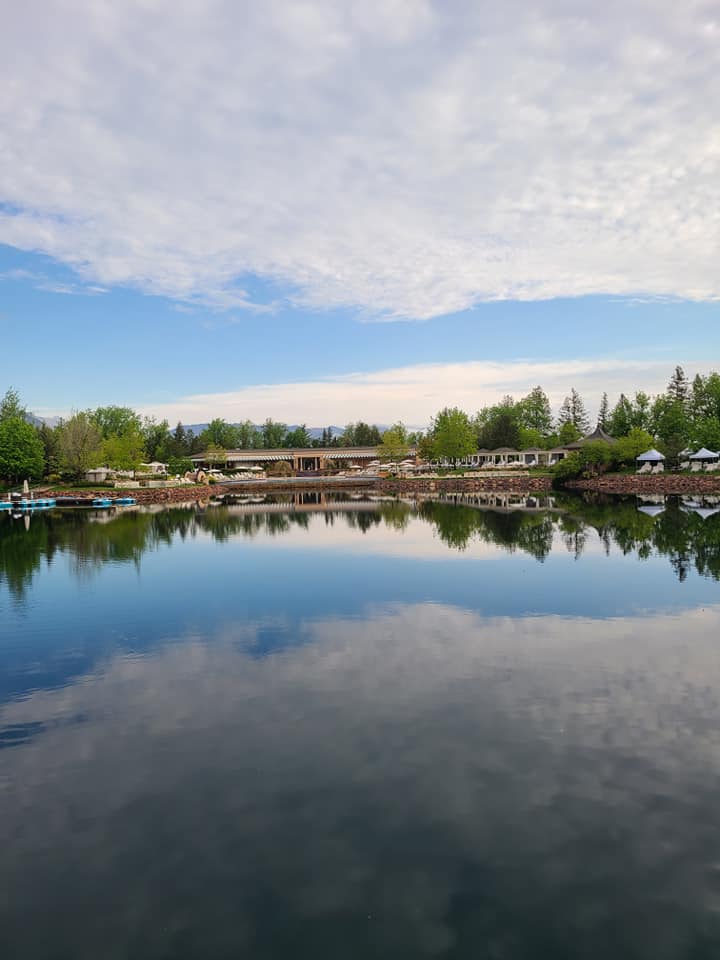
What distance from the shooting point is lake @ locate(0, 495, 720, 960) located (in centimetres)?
525

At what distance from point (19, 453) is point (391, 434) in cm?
5183

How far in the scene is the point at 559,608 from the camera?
14875mm

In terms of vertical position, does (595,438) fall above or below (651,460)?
above

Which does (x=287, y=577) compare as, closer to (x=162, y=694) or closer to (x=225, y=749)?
(x=162, y=694)

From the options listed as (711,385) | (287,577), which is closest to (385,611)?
(287,577)

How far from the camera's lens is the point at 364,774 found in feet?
24.6

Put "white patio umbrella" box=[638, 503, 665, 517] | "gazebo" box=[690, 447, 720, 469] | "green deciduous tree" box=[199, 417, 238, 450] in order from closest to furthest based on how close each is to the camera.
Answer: "white patio umbrella" box=[638, 503, 665, 517] → "gazebo" box=[690, 447, 720, 469] → "green deciduous tree" box=[199, 417, 238, 450]

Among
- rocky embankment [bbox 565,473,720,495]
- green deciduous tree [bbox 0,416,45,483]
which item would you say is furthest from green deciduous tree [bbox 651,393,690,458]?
green deciduous tree [bbox 0,416,45,483]

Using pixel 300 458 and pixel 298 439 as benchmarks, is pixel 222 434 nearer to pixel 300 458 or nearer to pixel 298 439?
pixel 298 439

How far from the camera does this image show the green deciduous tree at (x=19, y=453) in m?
72.9

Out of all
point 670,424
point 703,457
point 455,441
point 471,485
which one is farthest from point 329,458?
point 703,457

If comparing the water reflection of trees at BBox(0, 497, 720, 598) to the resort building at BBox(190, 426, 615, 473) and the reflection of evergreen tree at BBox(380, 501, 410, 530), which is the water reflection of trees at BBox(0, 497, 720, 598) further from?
the resort building at BBox(190, 426, 615, 473)

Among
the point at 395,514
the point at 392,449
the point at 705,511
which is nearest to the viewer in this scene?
the point at 705,511

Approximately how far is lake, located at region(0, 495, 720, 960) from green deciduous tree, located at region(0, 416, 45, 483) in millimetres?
63735
